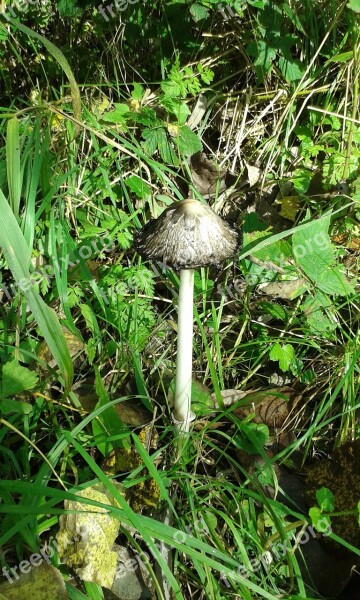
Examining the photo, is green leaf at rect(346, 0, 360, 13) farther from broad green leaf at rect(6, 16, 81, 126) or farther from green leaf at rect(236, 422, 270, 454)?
green leaf at rect(236, 422, 270, 454)

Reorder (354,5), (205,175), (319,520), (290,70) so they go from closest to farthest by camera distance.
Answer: (319,520) < (354,5) < (290,70) < (205,175)

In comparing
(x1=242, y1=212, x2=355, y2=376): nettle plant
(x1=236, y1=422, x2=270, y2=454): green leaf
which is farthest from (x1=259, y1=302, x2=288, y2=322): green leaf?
(x1=236, y1=422, x2=270, y2=454): green leaf

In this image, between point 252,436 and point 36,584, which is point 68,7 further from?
point 36,584

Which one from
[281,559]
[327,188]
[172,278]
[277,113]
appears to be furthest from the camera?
[277,113]

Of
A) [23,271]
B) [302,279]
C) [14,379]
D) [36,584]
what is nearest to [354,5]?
[302,279]

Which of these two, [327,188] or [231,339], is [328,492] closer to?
[231,339]

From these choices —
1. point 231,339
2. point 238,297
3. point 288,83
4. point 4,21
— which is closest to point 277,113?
point 288,83
